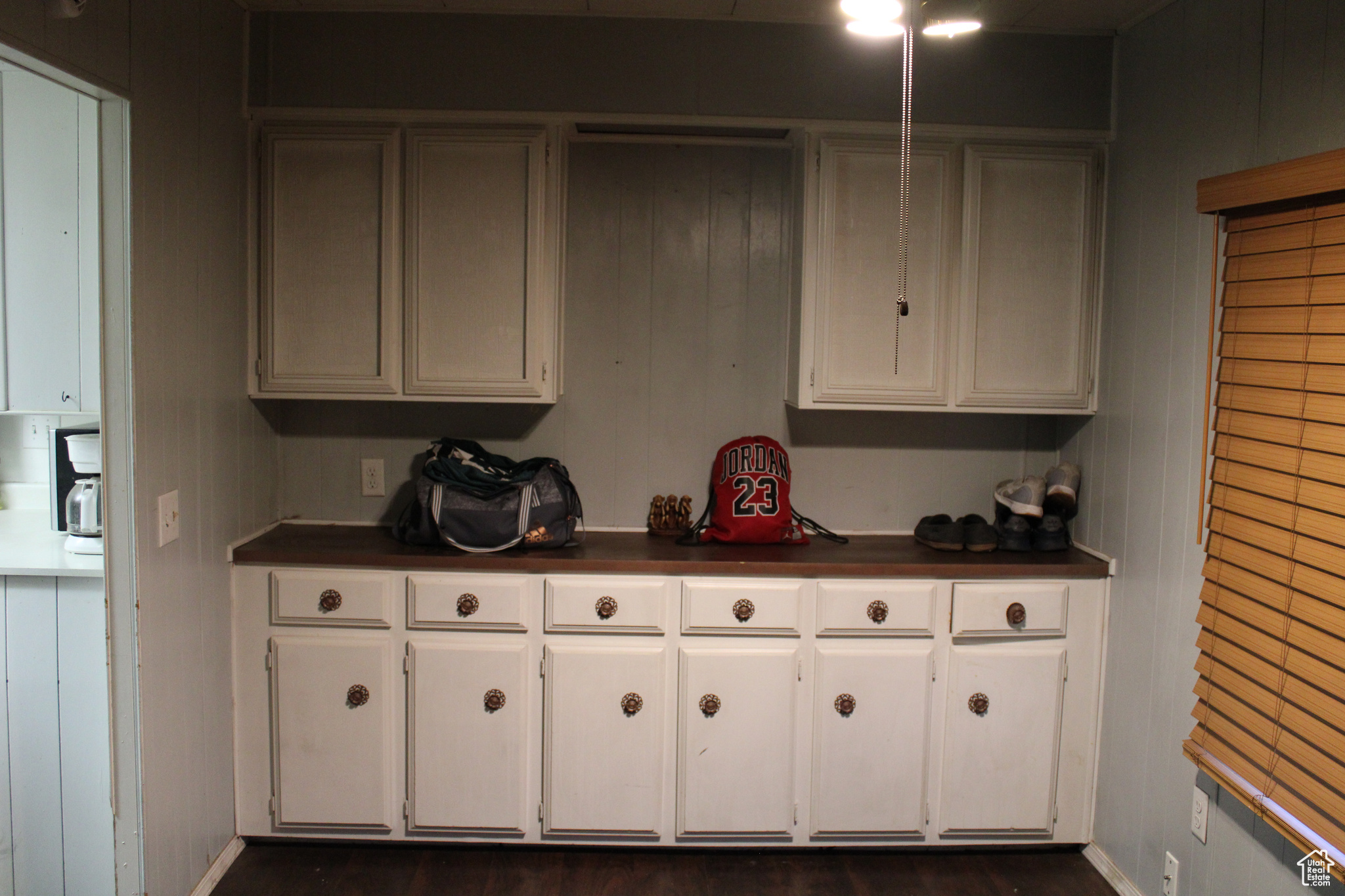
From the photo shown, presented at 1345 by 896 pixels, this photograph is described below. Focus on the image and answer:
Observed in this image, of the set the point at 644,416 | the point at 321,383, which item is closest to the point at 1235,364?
the point at 644,416

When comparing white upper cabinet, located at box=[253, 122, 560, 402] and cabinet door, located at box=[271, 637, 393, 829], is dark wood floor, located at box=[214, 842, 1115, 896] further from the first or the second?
white upper cabinet, located at box=[253, 122, 560, 402]

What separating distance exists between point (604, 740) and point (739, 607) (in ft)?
1.70

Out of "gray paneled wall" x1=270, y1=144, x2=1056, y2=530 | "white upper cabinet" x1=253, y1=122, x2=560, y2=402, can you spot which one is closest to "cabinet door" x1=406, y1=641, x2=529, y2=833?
"gray paneled wall" x1=270, y1=144, x2=1056, y2=530

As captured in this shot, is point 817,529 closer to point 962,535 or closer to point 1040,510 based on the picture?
point 962,535

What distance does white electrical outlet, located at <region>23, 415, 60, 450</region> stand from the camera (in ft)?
8.61

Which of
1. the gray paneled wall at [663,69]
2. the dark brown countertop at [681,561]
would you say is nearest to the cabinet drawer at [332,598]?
the dark brown countertop at [681,561]

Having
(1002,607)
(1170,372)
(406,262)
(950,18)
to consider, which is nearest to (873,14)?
(950,18)

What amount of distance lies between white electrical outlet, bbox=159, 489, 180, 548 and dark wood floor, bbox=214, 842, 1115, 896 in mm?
968

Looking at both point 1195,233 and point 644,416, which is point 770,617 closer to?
point 644,416

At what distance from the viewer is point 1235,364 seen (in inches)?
80.4

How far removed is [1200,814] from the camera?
2.15m

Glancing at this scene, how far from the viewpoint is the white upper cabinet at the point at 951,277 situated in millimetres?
2605

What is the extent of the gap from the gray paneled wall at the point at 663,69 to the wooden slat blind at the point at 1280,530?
2.65 ft

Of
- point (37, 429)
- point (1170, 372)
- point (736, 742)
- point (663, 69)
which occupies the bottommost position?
point (736, 742)
